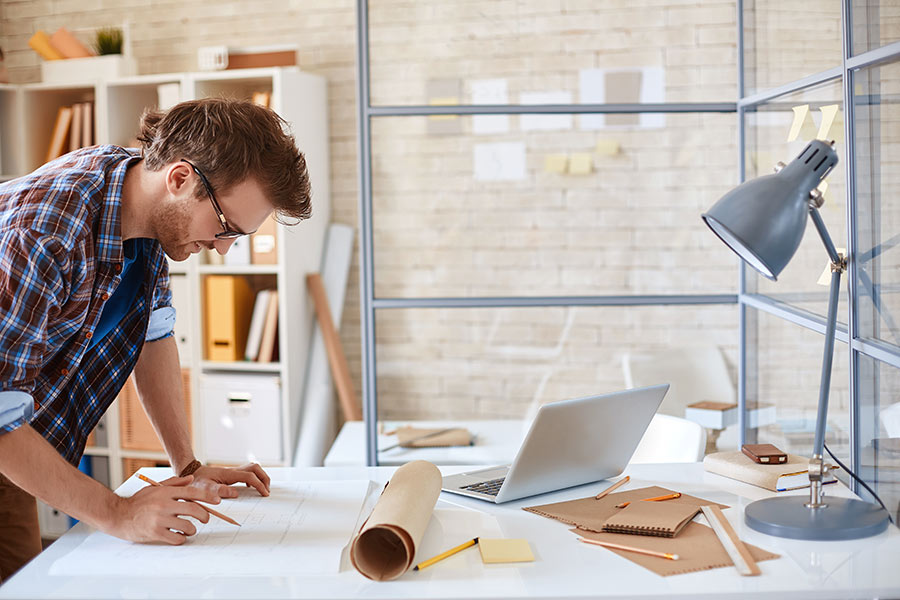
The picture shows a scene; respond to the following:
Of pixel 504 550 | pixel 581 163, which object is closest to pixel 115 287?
pixel 504 550

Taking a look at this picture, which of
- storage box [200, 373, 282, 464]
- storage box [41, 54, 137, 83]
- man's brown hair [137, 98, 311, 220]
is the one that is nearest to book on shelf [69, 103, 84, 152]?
storage box [41, 54, 137, 83]

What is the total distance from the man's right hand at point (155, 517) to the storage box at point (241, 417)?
8.04ft

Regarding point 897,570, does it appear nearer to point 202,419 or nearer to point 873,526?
point 873,526

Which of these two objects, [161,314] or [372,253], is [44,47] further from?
[161,314]

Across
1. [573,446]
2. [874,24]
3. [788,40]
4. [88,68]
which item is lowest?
[573,446]

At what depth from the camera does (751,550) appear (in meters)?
1.30

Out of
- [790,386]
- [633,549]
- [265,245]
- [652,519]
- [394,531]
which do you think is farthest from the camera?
[265,245]

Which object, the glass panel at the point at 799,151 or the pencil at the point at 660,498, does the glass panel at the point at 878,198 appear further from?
the pencil at the point at 660,498

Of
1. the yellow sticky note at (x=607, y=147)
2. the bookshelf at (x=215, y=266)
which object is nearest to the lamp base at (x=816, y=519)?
the yellow sticky note at (x=607, y=147)

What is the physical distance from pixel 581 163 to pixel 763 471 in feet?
3.75

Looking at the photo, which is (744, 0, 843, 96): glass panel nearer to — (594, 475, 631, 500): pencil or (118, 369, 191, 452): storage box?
(594, 475, 631, 500): pencil

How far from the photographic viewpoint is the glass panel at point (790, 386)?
1.75 metres

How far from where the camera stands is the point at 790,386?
209cm

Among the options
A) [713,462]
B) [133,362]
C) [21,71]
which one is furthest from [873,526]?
[21,71]
